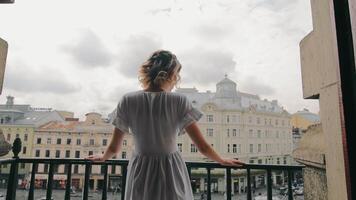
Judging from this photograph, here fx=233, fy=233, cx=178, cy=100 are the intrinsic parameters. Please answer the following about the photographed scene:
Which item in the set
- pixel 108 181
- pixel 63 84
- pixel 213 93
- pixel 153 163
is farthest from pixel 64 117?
pixel 213 93

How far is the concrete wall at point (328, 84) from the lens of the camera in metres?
0.70

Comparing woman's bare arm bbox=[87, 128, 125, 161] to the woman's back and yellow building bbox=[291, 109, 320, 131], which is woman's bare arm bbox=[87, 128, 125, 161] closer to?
the woman's back

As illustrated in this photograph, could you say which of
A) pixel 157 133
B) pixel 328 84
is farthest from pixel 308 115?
pixel 157 133

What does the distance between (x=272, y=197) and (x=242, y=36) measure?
3.55 ft

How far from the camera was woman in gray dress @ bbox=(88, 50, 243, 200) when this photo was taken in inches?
38.4

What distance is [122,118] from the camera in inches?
42.0

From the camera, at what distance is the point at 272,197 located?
4.57ft

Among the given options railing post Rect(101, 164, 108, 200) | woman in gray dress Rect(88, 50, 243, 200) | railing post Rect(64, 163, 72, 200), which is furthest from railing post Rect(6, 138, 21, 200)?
woman in gray dress Rect(88, 50, 243, 200)

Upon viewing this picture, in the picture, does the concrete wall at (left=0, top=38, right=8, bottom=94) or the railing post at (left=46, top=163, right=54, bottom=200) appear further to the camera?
the railing post at (left=46, top=163, right=54, bottom=200)

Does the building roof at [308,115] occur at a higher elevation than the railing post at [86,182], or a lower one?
higher

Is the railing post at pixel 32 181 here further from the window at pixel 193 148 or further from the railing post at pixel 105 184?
the window at pixel 193 148

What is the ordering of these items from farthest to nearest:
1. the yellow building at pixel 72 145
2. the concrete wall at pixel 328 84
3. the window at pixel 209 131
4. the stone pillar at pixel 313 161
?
the yellow building at pixel 72 145, the window at pixel 209 131, the stone pillar at pixel 313 161, the concrete wall at pixel 328 84

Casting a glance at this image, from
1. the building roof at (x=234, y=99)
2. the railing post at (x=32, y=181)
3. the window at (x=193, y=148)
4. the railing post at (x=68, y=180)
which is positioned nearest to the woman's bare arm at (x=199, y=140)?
the window at (x=193, y=148)

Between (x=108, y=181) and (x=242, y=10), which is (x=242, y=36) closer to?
(x=242, y=10)
